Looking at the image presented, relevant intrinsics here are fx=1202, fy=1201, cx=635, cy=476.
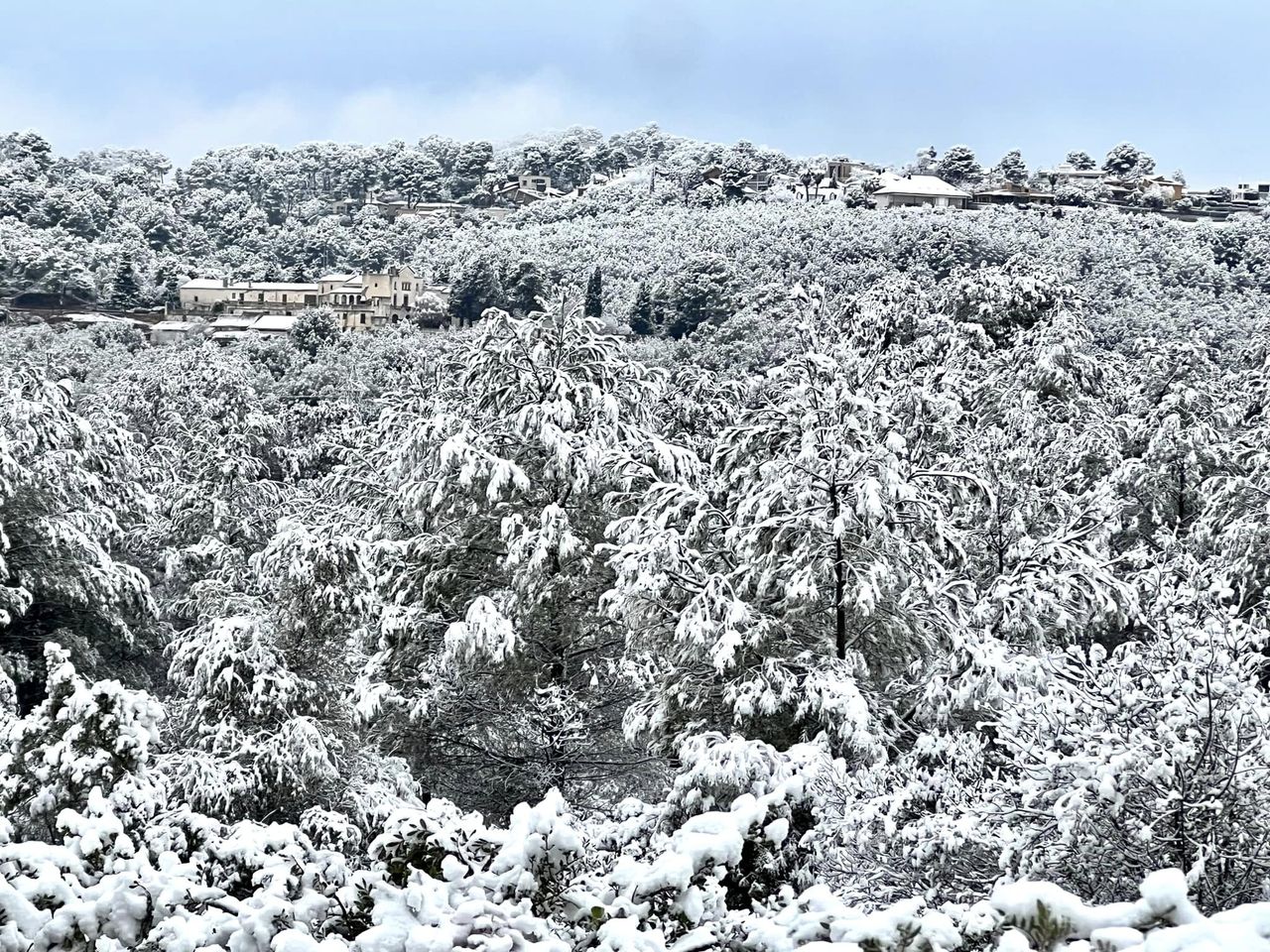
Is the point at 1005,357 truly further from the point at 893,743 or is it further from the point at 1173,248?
the point at 1173,248

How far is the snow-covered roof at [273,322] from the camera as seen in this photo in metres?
74.1

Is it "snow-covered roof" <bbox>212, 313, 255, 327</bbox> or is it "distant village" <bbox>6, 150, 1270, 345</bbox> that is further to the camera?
"distant village" <bbox>6, 150, 1270, 345</bbox>

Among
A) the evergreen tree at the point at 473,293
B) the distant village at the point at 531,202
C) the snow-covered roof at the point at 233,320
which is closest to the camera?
the snow-covered roof at the point at 233,320

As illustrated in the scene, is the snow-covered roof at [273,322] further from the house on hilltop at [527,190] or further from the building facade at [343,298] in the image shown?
the house on hilltop at [527,190]

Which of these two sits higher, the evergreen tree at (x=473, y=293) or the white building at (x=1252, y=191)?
the white building at (x=1252, y=191)

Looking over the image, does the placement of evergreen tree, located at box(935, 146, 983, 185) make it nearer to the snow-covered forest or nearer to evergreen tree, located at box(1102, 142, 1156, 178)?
evergreen tree, located at box(1102, 142, 1156, 178)

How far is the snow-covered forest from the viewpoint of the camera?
12.4 ft

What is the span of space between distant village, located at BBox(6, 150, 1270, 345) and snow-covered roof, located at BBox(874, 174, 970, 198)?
99 mm

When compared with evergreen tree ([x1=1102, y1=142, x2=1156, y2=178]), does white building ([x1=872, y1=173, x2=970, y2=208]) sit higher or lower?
lower

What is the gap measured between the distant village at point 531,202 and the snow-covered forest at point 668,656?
184ft

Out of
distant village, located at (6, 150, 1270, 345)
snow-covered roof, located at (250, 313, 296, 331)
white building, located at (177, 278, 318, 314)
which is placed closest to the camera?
snow-covered roof, located at (250, 313, 296, 331)

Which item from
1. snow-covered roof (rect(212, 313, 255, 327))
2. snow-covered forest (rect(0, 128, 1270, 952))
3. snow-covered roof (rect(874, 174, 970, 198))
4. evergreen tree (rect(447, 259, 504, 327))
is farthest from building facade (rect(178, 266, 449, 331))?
snow-covered forest (rect(0, 128, 1270, 952))

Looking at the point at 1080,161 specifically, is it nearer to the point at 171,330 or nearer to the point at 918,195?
the point at 918,195

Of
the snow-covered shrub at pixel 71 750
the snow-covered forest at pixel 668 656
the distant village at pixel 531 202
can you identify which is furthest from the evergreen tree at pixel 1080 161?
the snow-covered shrub at pixel 71 750
